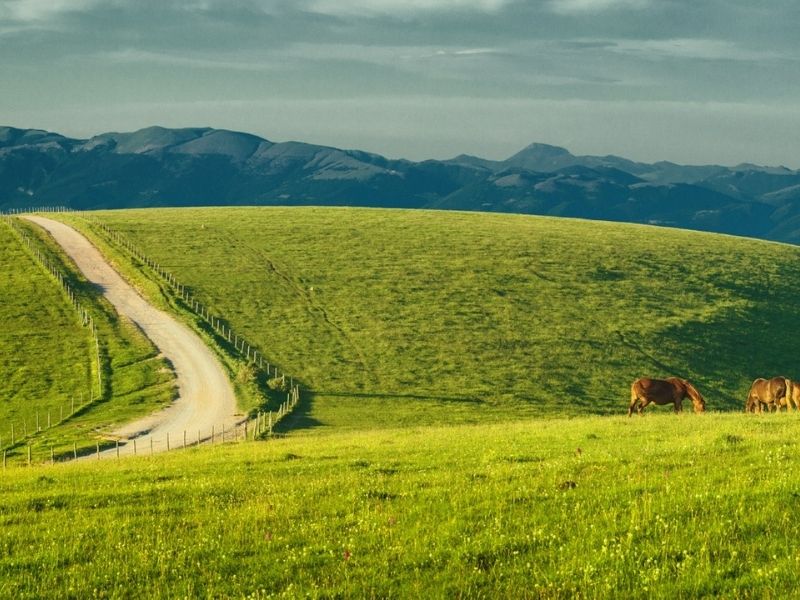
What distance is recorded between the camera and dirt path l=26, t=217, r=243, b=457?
53406mm

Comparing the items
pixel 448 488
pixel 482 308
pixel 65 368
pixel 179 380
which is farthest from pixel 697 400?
pixel 65 368

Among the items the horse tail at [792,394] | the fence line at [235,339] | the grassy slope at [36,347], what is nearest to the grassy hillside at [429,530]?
the horse tail at [792,394]

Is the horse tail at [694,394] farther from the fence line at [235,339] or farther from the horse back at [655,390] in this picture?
the fence line at [235,339]

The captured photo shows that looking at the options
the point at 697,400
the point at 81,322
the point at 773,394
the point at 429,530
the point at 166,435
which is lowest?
the point at 166,435

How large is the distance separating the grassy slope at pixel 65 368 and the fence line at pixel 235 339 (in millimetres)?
8213

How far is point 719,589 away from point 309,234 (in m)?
126

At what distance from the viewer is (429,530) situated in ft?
51.1

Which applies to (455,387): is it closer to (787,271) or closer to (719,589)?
(719,589)

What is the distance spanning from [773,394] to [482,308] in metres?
53.2

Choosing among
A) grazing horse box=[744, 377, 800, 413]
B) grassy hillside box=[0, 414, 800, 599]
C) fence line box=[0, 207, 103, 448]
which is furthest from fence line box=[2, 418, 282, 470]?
grazing horse box=[744, 377, 800, 413]

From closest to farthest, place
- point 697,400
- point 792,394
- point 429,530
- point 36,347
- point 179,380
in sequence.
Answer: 1. point 429,530
2. point 792,394
3. point 697,400
4. point 179,380
5. point 36,347

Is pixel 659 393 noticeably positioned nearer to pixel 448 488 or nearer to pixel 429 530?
pixel 448 488

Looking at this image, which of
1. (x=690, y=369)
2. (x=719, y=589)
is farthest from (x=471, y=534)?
(x=690, y=369)

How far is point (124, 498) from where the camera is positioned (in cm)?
2002
